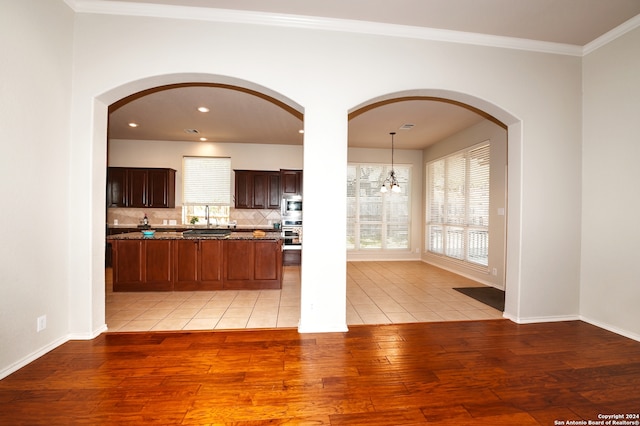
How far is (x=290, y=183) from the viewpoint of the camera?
735cm

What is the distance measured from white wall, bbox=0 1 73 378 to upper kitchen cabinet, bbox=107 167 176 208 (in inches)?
179

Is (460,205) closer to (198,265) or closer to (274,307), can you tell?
(274,307)

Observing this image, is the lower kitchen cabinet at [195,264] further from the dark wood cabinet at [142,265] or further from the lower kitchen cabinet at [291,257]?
the lower kitchen cabinet at [291,257]

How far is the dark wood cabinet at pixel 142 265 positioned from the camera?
455 cm

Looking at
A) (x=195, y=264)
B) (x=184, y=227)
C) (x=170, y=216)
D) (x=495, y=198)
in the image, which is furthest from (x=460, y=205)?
(x=170, y=216)

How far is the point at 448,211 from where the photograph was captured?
6.85 meters

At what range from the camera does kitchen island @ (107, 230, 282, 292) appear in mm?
4566

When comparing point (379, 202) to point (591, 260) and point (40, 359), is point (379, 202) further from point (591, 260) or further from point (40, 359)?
point (40, 359)

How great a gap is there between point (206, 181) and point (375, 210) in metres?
4.69

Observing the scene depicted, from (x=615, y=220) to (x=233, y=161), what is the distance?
7.32 meters

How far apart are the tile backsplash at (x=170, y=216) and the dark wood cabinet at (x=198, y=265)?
9.76 ft

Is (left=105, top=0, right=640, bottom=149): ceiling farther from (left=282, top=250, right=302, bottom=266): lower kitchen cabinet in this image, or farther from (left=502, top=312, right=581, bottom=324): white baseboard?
(left=502, top=312, right=581, bottom=324): white baseboard

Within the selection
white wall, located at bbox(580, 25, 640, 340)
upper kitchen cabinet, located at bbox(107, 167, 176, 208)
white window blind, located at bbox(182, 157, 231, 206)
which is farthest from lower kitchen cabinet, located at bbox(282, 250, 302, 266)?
white wall, located at bbox(580, 25, 640, 340)

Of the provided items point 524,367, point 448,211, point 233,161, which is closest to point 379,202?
point 448,211
